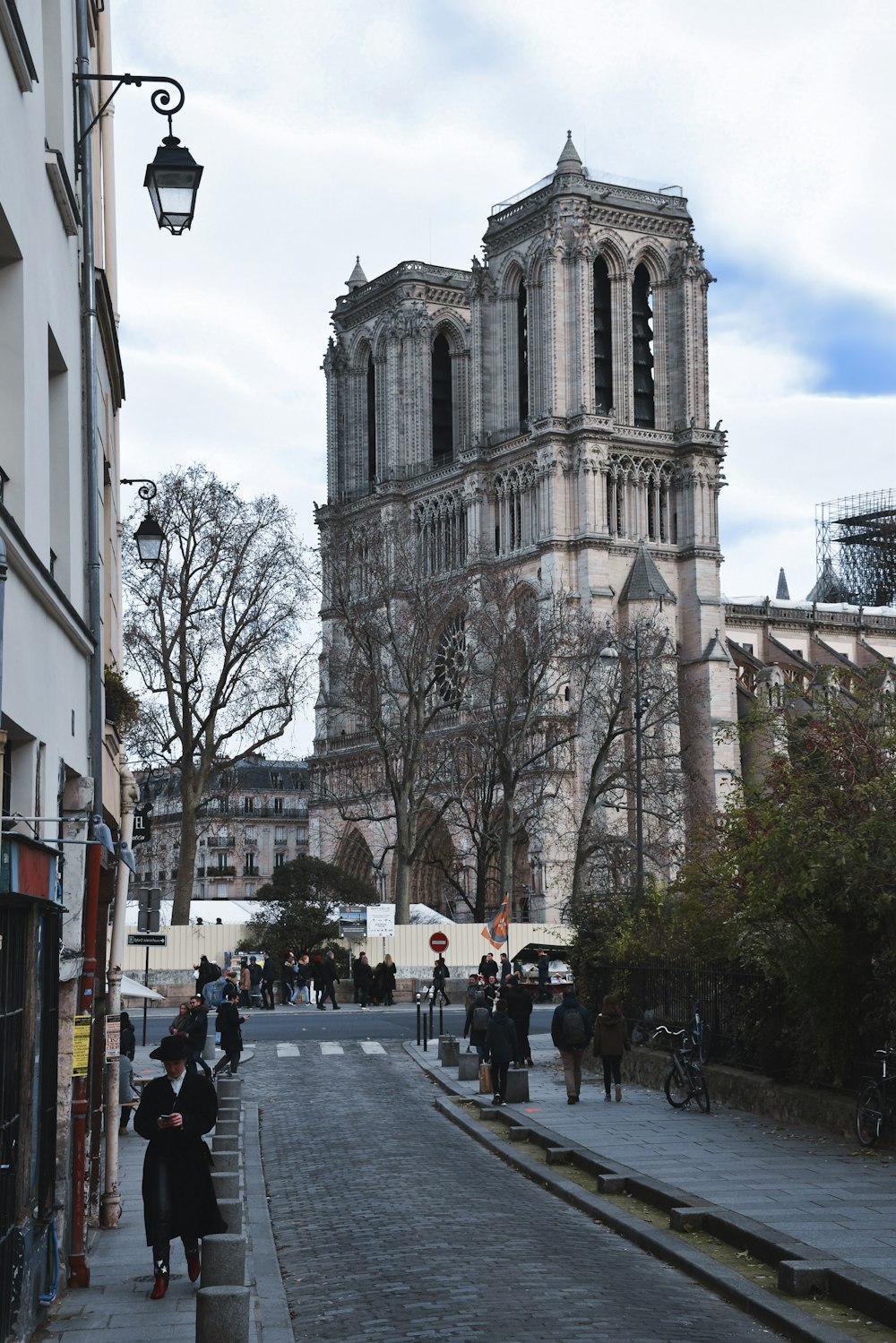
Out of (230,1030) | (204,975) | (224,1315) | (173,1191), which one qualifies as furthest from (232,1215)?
(204,975)

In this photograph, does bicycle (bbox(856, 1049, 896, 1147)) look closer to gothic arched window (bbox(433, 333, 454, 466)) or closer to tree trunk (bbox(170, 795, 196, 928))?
tree trunk (bbox(170, 795, 196, 928))

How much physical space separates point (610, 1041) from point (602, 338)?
56619 millimetres

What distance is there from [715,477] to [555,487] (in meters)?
7.36

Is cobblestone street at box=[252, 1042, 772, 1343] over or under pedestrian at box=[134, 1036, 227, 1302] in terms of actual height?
under

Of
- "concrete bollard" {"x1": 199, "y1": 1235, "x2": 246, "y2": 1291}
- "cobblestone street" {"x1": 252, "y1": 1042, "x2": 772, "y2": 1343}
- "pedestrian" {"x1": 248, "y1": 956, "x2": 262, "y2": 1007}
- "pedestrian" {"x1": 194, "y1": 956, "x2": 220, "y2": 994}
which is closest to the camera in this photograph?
"concrete bollard" {"x1": 199, "y1": 1235, "x2": 246, "y2": 1291}

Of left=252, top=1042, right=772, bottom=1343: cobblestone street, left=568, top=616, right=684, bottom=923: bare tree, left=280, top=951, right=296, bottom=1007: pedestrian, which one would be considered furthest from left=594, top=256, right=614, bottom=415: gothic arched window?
left=252, top=1042, right=772, bottom=1343: cobblestone street

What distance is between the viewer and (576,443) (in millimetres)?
72312

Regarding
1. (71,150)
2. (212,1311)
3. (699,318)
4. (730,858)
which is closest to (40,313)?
(71,150)

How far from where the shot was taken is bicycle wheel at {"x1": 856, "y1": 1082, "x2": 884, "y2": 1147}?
16.5 meters

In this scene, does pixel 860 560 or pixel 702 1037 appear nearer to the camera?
pixel 702 1037

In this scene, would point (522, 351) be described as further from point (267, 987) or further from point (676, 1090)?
point (676, 1090)

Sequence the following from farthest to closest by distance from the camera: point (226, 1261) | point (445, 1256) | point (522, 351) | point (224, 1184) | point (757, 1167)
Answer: point (522, 351) < point (757, 1167) < point (224, 1184) < point (445, 1256) < point (226, 1261)

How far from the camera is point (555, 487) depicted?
237ft

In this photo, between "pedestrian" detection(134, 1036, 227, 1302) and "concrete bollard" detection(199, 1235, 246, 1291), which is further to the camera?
"pedestrian" detection(134, 1036, 227, 1302)
